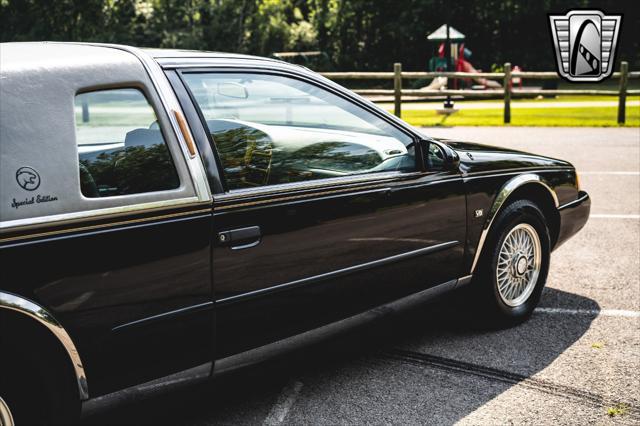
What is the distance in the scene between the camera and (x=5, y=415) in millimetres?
2590

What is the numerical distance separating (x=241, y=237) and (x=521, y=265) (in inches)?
81.5

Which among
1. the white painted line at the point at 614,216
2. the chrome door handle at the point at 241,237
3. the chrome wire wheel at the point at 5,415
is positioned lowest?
the white painted line at the point at 614,216

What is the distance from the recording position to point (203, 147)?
304cm

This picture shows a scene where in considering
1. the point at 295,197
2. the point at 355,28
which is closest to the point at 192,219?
the point at 295,197

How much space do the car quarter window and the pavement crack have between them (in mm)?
1012

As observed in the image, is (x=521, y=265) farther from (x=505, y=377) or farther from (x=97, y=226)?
(x=97, y=226)

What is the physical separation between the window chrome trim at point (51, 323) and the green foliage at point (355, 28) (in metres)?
34.5

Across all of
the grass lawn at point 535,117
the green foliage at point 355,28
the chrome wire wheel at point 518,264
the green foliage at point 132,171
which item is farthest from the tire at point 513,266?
the green foliage at point 355,28

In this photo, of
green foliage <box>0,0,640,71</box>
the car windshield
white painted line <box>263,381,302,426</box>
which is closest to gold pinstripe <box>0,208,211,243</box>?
the car windshield

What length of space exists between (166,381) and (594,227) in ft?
16.6

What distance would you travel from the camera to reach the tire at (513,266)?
4.31 metres

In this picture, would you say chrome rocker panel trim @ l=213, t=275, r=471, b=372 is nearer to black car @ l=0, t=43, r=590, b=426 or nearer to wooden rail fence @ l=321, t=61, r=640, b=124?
black car @ l=0, t=43, r=590, b=426

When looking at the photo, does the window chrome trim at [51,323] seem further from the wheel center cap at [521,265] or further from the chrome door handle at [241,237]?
the wheel center cap at [521,265]

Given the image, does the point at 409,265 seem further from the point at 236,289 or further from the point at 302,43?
the point at 302,43
